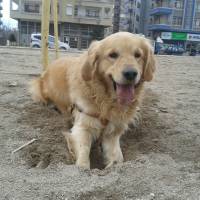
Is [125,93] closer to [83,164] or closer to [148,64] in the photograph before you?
[148,64]

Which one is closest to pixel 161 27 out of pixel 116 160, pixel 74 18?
pixel 74 18

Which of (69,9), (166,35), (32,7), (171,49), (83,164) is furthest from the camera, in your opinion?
(166,35)

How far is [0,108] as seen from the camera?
4.22 m

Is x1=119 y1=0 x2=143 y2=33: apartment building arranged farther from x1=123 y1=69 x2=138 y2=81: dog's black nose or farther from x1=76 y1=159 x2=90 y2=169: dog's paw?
x1=76 y1=159 x2=90 y2=169: dog's paw

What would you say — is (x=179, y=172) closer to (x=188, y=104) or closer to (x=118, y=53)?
(x=118, y=53)

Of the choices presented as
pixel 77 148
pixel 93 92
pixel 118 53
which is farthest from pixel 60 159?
pixel 118 53

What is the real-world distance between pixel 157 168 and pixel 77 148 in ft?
2.54

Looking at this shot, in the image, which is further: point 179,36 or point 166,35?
point 166,35

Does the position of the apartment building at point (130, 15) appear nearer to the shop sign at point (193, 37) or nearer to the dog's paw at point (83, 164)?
the shop sign at point (193, 37)

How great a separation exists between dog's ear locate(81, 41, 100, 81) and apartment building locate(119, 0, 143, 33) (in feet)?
210

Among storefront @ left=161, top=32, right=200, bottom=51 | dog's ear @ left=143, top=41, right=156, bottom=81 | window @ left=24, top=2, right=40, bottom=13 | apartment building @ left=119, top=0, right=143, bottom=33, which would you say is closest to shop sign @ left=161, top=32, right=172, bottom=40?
storefront @ left=161, top=32, right=200, bottom=51

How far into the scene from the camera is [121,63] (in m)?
3.05

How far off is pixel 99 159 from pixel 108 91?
0.65 meters

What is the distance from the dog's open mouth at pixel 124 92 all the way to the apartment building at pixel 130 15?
64254 millimetres
